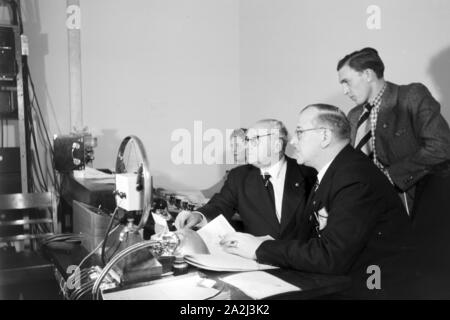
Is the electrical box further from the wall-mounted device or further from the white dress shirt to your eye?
the wall-mounted device

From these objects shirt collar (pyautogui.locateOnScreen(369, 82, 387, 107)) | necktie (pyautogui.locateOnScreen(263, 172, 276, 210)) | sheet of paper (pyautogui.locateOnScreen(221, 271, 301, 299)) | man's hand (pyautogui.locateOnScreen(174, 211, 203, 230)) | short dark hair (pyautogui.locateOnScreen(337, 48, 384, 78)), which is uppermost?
short dark hair (pyautogui.locateOnScreen(337, 48, 384, 78))

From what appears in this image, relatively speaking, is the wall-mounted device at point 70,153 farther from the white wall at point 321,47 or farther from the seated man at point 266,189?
the white wall at point 321,47

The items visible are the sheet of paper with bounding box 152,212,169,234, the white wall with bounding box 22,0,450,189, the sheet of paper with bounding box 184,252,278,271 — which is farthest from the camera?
the white wall with bounding box 22,0,450,189

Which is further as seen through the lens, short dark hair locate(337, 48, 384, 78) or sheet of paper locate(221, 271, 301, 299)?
short dark hair locate(337, 48, 384, 78)

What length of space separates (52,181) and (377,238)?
9.70 feet

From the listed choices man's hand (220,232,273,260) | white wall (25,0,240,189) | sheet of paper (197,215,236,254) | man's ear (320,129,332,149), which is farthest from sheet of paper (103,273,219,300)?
white wall (25,0,240,189)

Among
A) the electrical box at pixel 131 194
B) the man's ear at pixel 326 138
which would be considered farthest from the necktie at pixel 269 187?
the electrical box at pixel 131 194

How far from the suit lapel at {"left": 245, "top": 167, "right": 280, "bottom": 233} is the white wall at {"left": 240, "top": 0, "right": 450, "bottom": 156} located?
126 cm

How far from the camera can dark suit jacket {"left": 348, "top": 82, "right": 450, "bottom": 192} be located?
202 cm

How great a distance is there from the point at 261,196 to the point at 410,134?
0.83 metres

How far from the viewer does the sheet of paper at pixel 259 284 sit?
1103mm

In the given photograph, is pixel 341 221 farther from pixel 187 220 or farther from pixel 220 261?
pixel 187 220

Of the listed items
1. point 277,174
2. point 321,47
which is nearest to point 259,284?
point 277,174

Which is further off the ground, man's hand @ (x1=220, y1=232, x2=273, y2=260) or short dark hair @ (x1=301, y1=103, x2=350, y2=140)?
short dark hair @ (x1=301, y1=103, x2=350, y2=140)
